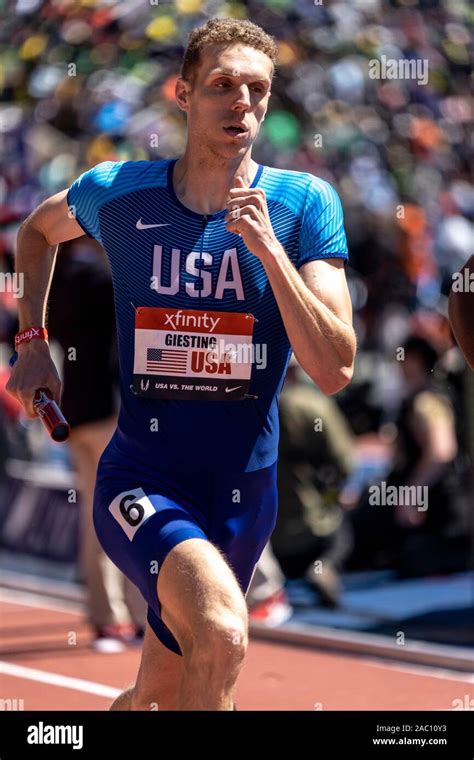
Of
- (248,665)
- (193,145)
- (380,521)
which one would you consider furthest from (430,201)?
(193,145)

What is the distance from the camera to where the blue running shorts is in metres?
3.83

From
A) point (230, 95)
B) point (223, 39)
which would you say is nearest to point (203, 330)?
point (230, 95)

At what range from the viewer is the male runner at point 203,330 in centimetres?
398

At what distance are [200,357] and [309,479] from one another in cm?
481

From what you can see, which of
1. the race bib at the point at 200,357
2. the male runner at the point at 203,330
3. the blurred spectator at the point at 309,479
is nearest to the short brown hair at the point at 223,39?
the male runner at the point at 203,330

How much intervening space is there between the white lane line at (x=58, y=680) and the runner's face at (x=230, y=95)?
352 centimetres

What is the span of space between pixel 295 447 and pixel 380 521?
102 centimetres

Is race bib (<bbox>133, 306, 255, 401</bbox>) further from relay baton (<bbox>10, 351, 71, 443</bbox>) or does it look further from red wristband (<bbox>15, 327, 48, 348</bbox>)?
red wristband (<bbox>15, 327, 48, 348</bbox>)

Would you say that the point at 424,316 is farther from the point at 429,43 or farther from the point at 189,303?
the point at 189,303

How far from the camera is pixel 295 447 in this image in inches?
343

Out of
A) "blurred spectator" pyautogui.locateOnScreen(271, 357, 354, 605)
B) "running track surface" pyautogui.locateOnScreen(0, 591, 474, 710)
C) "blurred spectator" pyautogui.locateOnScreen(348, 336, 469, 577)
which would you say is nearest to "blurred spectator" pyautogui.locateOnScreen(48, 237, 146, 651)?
"running track surface" pyautogui.locateOnScreen(0, 591, 474, 710)

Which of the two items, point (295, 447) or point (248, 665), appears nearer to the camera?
point (248, 665)

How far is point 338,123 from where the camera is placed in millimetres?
13008

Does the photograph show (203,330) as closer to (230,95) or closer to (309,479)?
(230,95)
